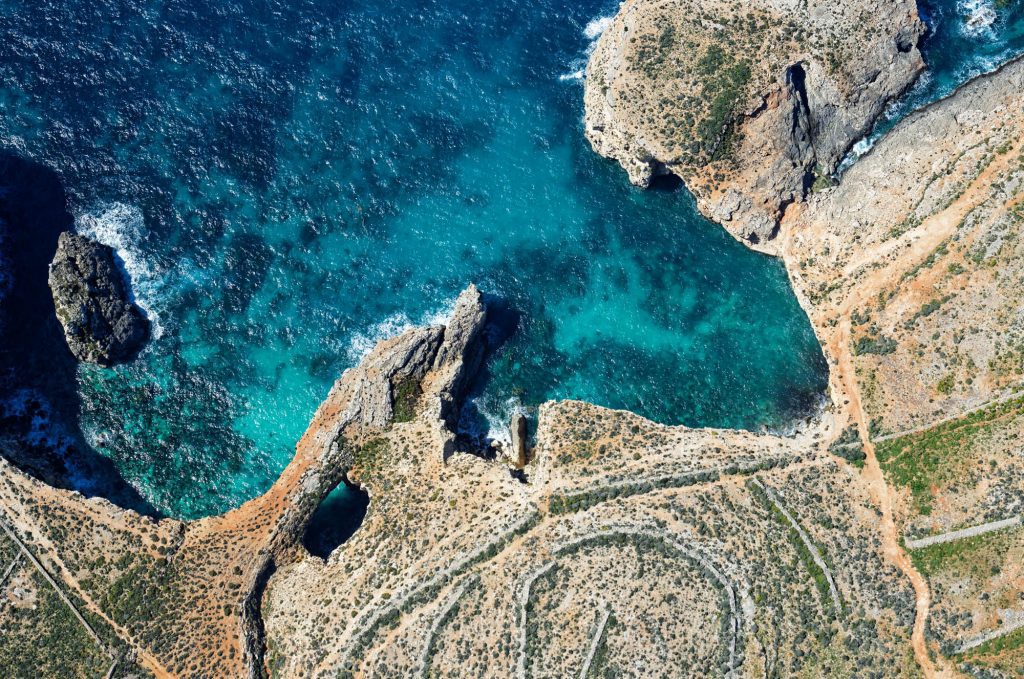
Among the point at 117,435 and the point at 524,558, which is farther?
the point at 117,435

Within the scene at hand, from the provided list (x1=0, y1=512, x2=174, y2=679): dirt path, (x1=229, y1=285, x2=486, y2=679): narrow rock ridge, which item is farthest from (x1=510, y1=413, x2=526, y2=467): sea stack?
(x1=0, y1=512, x2=174, y2=679): dirt path

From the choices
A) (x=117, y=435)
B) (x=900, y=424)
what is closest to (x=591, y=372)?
(x=900, y=424)

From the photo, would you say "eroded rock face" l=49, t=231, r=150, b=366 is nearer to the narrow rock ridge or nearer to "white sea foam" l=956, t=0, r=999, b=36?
the narrow rock ridge

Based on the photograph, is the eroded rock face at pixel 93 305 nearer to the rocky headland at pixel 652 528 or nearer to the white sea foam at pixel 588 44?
the rocky headland at pixel 652 528

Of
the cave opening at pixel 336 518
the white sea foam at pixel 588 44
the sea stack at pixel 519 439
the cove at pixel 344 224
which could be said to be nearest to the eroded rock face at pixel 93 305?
the cove at pixel 344 224

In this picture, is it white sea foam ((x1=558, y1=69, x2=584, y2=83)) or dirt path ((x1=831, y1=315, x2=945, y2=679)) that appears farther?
white sea foam ((x1=558, y1=69, x2=584, y2=83))

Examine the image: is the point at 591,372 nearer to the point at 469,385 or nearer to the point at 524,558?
the point at 469,385
